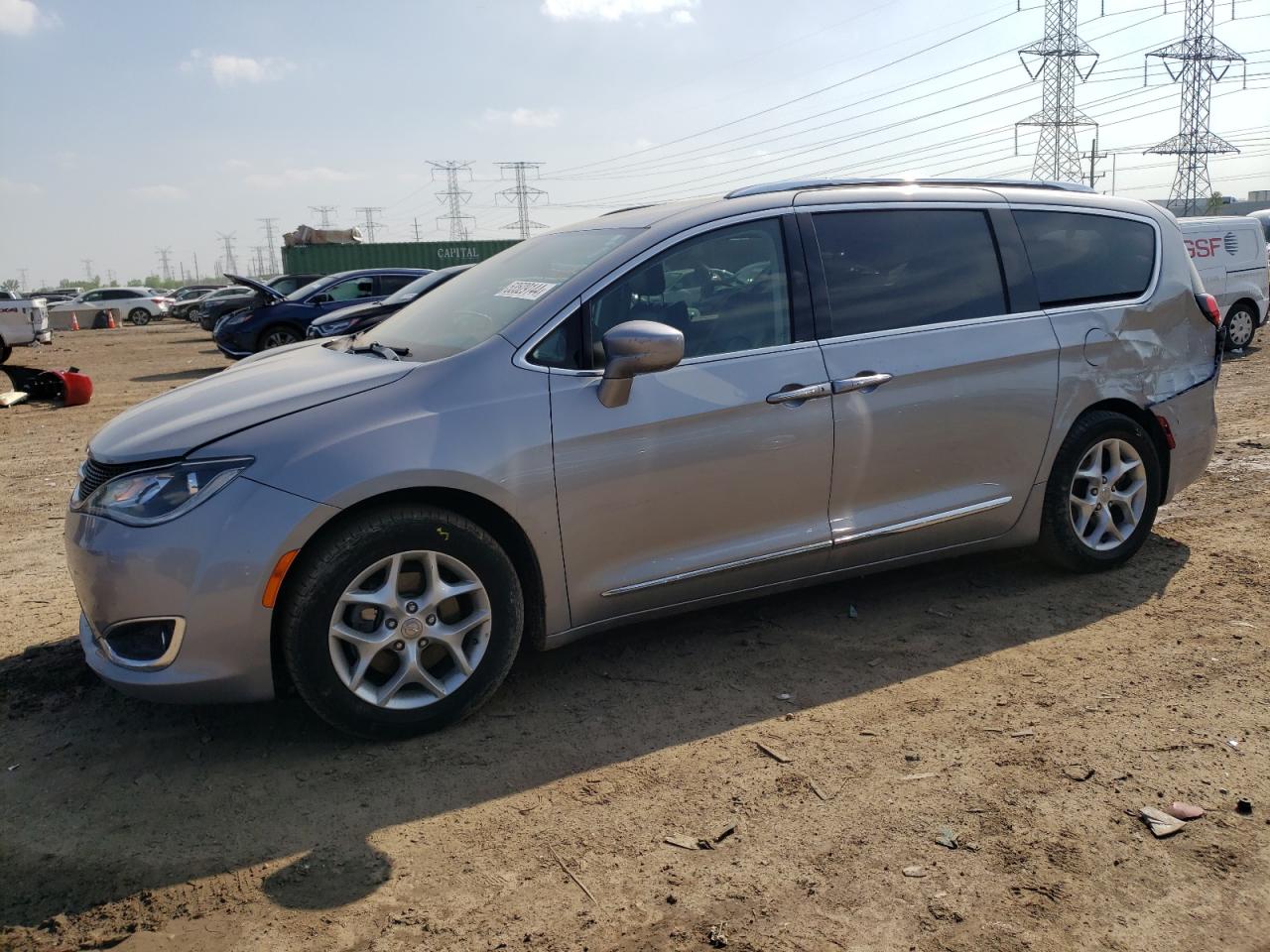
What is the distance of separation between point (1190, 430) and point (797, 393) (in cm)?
235

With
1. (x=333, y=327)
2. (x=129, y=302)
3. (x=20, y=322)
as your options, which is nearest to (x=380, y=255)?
(x=129, y=302)

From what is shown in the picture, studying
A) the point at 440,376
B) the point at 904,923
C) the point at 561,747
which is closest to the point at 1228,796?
the point at 904,923

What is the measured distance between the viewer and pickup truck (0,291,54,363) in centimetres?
1753

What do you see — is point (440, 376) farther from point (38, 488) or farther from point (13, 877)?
point (38, 488)

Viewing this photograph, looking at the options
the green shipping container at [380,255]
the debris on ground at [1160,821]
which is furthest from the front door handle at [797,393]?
the green shipping container at [380,255]

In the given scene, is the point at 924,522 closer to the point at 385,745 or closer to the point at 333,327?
the point at 385,745

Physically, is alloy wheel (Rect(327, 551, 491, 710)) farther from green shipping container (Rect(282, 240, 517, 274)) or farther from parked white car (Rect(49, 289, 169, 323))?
parked white car (Rect(49, 289, 169, 323))

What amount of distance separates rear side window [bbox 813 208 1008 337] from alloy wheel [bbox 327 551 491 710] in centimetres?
179

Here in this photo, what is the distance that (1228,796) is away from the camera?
10.2 ft

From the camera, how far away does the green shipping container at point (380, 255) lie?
40.8m

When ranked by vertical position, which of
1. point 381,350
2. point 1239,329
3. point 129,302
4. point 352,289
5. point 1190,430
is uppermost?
point 129,302

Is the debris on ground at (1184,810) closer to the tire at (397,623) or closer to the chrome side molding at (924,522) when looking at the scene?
the chrome side molding at (924,522)

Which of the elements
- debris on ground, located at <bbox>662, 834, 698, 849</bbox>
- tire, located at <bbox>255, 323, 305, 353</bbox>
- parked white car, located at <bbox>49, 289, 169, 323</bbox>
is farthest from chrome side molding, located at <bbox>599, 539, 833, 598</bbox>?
parked white car, located at <bbox>49, 289, 169, 323</bbox>

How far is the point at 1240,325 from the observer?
14.6 m
